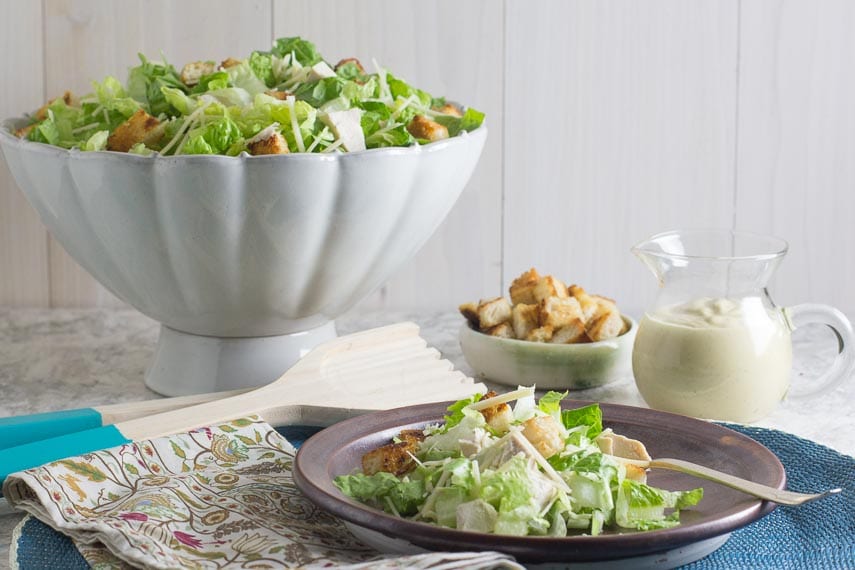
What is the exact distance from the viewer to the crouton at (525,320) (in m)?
1.53

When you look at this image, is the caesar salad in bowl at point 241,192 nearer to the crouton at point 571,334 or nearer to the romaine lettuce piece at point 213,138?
the romaine lettuce piece at point 213,138

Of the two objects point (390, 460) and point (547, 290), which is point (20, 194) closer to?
point (547, 290)

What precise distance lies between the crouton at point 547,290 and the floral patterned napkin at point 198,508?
0.51m

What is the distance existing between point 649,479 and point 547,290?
1.79ft

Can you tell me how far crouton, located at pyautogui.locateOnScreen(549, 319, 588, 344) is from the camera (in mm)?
1511

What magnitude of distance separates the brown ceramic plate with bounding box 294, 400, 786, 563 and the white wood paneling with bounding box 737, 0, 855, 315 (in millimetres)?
951

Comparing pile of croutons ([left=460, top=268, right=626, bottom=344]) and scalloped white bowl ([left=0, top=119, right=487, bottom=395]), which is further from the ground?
scalloped white bowl ([left=0, top=119, right=487, bottom=395])

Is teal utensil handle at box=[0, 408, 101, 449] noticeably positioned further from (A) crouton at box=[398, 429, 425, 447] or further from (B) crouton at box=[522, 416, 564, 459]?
(B) crouton at box=[522, 416, 564, 459]

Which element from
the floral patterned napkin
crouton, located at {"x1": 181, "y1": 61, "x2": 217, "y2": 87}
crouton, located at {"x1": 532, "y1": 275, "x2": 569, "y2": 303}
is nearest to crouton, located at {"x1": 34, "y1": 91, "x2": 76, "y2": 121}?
crouton, located at {"x1": 181, "y1": 61, "x2": 217, "y2": 87}

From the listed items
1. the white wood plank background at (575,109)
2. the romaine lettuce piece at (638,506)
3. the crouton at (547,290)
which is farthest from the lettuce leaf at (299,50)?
the romaine lettuce piece at (638,506)

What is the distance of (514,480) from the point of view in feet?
2.89

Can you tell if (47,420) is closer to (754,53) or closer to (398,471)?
(398,471)

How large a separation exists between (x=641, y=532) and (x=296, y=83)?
2.78 feet

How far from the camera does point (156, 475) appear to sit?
1.10 m
